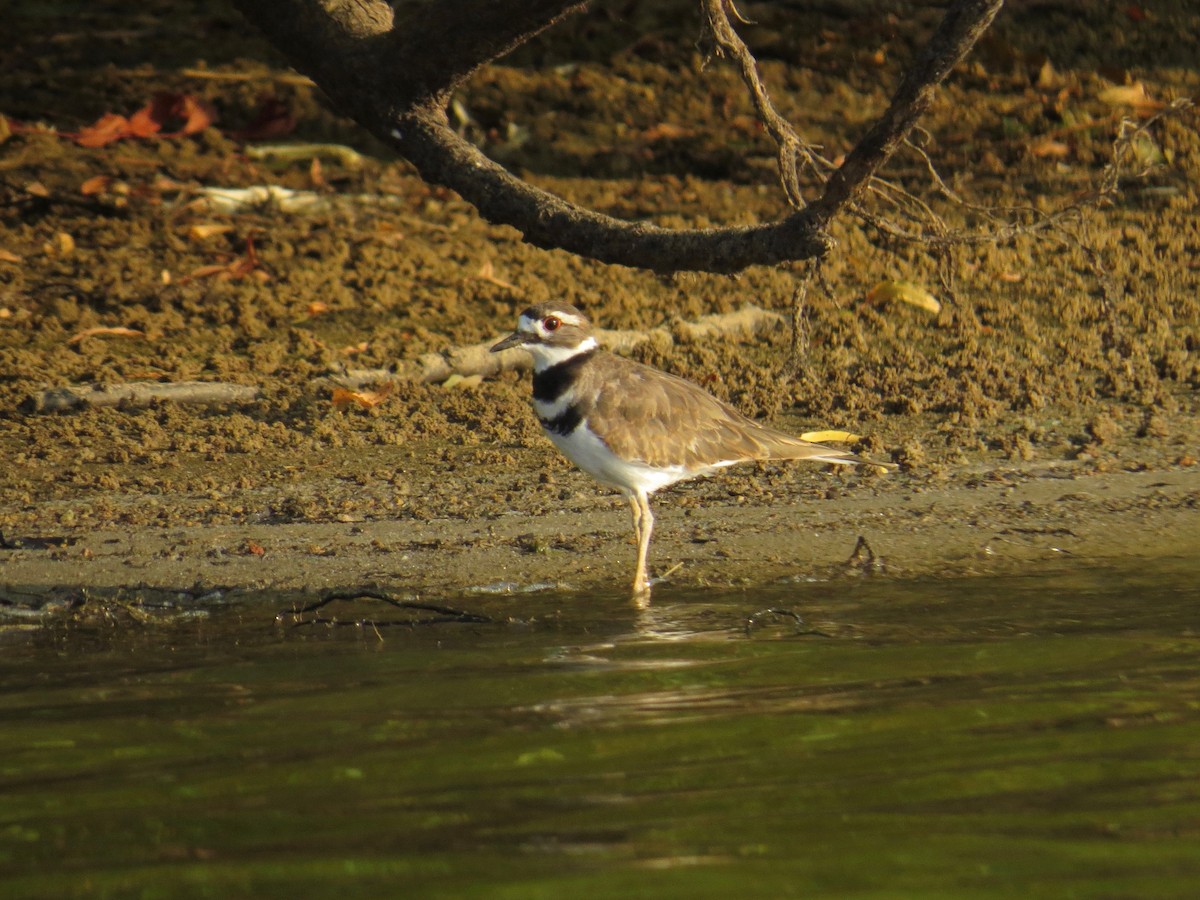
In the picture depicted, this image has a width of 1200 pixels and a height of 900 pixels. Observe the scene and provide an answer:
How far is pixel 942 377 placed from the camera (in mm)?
9195

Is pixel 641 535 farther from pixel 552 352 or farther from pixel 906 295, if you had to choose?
pixel 906 295

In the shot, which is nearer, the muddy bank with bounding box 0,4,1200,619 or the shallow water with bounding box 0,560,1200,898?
the shallow water with bounding box 0,560,1200,898

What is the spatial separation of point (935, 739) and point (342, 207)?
23.5 feet

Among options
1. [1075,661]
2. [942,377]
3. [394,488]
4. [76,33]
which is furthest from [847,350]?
[76,33]

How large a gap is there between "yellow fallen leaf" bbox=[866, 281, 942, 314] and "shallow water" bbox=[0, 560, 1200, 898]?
343 cm

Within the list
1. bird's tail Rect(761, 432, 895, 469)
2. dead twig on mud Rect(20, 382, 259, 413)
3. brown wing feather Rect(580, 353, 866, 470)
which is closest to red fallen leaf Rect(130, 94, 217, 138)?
dead twig on mud Rect(20, 382, 259, 413)

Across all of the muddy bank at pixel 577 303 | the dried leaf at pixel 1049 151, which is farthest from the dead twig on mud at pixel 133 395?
the dried leaf at pixel 1049 151

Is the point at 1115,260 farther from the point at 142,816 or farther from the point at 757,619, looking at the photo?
the point at 142,816

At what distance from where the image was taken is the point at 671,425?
7398mm

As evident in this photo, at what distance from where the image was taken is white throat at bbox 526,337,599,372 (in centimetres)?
760

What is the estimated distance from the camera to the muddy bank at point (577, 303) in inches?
296

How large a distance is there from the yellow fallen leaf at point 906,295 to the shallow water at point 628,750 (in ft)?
11.3

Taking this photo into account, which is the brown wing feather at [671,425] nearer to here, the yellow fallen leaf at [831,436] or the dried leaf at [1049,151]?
the yellow fallen leaf at [831,436]

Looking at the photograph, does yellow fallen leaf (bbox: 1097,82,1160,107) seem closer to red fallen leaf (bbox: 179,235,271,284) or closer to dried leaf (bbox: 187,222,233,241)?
red fallen leaf (bbox: 179,235,271,284)
